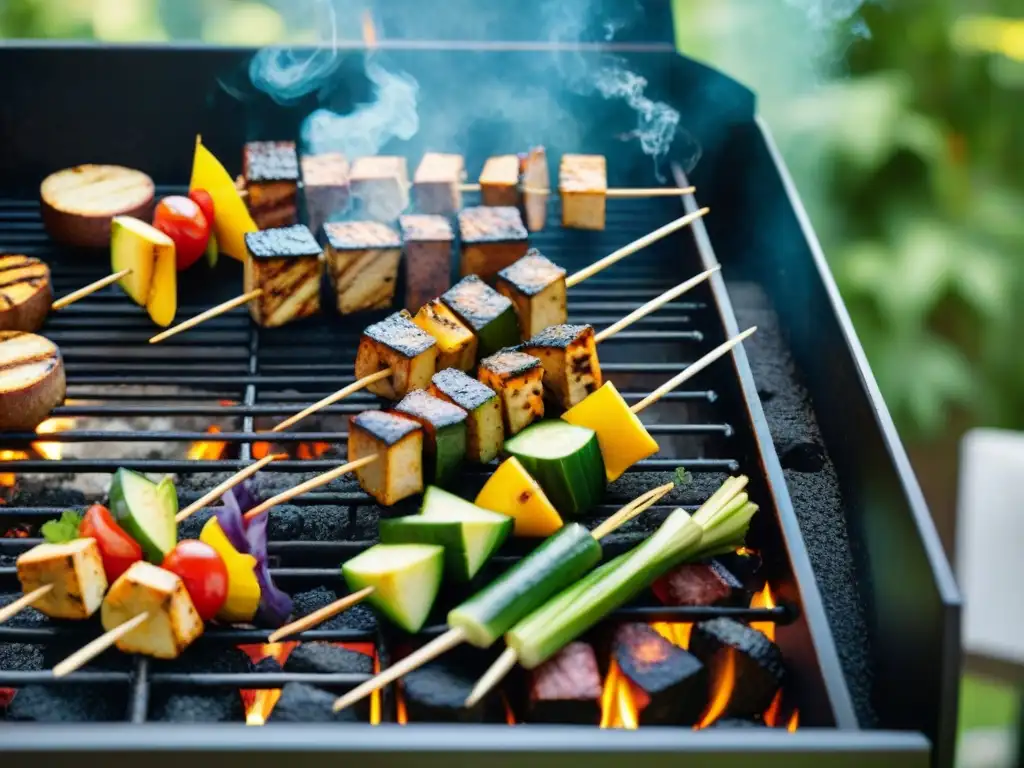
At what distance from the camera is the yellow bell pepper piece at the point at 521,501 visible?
283 centimetres

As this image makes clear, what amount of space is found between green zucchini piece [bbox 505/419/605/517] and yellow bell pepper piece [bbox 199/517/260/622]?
2.65 feet

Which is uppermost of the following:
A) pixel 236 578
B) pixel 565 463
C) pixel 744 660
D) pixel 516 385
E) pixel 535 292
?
pixel 535 292

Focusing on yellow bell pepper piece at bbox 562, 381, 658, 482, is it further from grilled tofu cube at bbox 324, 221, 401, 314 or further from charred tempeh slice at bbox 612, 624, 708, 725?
grilled tofu cube at bbox 324, 221, 401, 314

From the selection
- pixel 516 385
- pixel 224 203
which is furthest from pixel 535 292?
pixel 224 203

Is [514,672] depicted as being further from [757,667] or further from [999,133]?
[999,133]

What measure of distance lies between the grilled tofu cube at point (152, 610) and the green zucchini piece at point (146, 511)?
0.11 metres

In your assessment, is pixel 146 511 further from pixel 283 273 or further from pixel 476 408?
pixel 283 273

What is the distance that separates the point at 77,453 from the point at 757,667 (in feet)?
8.93

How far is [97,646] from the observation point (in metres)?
2.39

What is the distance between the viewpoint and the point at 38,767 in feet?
6.73

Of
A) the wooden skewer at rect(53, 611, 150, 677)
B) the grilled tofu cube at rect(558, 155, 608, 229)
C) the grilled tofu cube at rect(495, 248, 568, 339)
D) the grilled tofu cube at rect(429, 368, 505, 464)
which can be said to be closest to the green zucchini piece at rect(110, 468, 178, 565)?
the wooden skewer at rect(53, 611, 150, 677)

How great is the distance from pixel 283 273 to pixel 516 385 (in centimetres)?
109

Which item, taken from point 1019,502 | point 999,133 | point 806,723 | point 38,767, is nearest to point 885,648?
point 806,723

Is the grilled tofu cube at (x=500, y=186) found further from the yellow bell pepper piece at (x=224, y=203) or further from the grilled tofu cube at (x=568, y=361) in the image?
the grilled tofu cube at (x=568, y=361)
